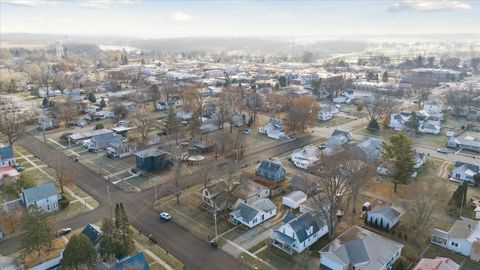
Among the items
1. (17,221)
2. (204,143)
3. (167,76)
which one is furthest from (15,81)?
(17,221)

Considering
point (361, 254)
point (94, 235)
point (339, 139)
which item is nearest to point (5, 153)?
point (94, 235)

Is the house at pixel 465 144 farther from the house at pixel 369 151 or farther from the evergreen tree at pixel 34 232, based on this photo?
the evergreen tree at pixel 34 232

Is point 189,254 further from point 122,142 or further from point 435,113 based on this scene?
point 435,113

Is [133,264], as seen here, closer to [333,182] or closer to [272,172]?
[333,182]

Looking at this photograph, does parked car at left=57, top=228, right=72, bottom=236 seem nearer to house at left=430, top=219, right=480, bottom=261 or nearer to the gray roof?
house at left=430, top=219, right=480, bottom=261

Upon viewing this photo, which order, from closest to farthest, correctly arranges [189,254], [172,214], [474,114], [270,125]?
[189,254]
[172,214]
[270,125]
[474,114]

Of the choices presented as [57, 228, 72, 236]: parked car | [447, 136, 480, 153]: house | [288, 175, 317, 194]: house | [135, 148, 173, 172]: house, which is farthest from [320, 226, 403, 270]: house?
[447, 136, 480, 153]: house

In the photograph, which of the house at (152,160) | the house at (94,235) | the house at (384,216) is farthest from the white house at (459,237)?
the house at (152,160)
